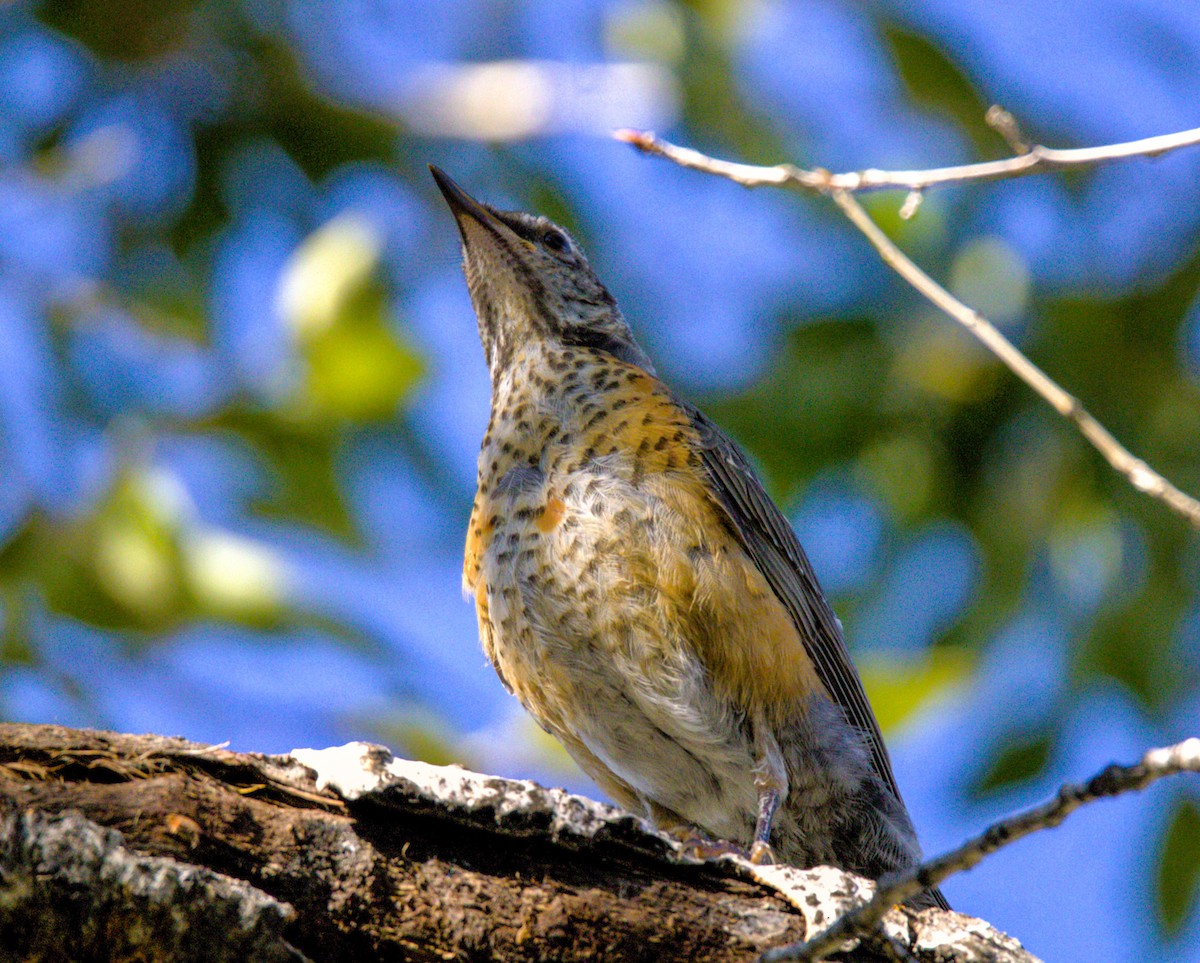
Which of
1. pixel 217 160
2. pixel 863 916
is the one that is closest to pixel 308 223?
pixel 217 160

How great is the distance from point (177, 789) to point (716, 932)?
1.18 meters

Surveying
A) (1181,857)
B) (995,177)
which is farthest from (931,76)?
(1181,857)

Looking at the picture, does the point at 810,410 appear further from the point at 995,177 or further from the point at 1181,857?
the point at 995,177

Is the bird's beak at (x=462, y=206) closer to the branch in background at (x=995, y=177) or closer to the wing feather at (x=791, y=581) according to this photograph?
the wing feather at (x=791, y=581)

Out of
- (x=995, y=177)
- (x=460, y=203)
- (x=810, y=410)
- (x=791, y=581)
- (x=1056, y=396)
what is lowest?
(x=1056, y=396)

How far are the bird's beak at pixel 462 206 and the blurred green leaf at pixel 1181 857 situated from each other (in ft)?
12.9

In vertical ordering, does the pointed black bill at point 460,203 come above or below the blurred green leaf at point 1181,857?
above

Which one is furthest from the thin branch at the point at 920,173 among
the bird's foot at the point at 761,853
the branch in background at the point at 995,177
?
the bird's foot at the point at 761,853

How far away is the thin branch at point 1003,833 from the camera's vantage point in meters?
2.18

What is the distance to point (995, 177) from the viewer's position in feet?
12.2

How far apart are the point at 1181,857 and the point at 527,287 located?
373cm

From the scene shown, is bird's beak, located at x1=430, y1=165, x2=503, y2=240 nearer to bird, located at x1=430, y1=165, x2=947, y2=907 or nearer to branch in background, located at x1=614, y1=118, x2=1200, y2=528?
bird, located at x1=430, y1=165, x2=947, y2=907

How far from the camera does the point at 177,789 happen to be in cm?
283

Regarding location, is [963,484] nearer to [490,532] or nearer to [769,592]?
[769,592]
